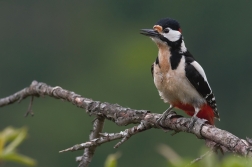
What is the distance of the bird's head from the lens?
6582 millimetres

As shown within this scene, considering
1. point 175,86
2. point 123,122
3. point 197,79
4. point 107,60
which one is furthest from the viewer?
point 107,60

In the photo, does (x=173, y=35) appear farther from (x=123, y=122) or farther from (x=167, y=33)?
(x=123, y=122)

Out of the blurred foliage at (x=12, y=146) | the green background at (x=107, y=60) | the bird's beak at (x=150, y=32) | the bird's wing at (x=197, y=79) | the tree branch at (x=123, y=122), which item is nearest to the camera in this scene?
the blurred foliage at (x=12, y=146)

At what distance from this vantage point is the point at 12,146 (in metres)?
2.73

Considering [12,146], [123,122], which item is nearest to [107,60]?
[123,122]

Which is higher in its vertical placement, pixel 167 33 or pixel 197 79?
pixel 167 33

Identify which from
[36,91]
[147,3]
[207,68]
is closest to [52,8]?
Answer: [147,3]

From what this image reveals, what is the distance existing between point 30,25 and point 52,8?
5.32 m

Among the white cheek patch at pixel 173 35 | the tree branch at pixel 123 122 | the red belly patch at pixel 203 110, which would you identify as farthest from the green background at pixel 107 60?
the tree branch at pixel 123 122

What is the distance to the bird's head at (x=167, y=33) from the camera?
658 centimetres

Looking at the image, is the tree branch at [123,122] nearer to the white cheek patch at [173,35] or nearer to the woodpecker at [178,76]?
the woodpecker at [178,76]

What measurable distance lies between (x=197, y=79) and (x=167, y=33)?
45 centimetres

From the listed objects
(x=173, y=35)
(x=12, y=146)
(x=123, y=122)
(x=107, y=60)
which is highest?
(x=107, y=60)

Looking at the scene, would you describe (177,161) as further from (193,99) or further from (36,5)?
(36,5)
